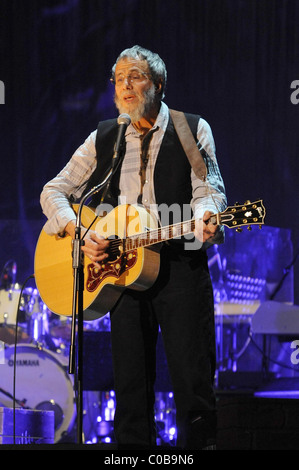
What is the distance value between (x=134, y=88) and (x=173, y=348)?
121 centimetres

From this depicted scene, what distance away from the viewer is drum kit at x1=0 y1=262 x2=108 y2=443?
542 centimetres

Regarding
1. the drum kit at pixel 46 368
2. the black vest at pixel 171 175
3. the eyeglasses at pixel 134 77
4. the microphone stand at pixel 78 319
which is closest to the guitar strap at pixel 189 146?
the black vest at pixel 171 175

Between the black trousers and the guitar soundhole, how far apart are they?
179mm

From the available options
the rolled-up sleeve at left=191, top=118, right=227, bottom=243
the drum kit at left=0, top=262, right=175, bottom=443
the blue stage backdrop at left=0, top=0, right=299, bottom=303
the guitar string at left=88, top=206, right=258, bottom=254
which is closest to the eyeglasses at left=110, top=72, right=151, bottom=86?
the rolled-up sleeve at left=191, top=118, right=227, bottom=243

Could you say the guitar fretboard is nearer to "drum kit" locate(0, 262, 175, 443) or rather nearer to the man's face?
the man's face

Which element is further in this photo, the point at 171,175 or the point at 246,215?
the point at 171,175

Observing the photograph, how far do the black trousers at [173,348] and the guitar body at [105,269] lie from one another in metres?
0.07

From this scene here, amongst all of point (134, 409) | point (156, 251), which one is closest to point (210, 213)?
point (156, 251)

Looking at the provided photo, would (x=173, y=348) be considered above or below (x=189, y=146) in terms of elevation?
below

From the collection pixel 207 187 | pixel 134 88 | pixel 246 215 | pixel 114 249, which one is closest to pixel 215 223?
pixel 246 215

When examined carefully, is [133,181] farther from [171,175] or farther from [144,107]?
[144,107]

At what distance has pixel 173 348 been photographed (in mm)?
2889

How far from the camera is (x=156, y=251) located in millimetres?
2988
